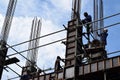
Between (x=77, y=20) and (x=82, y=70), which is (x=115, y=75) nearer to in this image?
(x=82, y=70)

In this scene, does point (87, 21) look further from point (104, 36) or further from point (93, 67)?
point (93, 67)

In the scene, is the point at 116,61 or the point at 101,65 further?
the point at 101,65

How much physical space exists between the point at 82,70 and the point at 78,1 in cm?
822

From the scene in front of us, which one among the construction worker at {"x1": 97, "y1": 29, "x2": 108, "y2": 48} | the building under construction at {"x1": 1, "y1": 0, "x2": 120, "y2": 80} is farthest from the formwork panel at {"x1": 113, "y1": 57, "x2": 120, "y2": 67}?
the construction worker at {"x1": 97, "y1": 29, "x2": 108, "y2": 48}

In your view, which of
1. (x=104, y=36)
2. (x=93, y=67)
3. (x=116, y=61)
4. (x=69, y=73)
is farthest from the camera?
(x=104, y=36)

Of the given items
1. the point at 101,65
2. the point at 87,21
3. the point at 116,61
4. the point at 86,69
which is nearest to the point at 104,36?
the point at 87,21

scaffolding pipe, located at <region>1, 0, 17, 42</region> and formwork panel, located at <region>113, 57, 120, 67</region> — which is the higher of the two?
scaffolding pipe, located at <region>1, 0, 17, 42</region>

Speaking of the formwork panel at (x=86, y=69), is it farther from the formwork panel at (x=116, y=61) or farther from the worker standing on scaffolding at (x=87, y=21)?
the worker standing on scaffolding at (x=87, y=21)

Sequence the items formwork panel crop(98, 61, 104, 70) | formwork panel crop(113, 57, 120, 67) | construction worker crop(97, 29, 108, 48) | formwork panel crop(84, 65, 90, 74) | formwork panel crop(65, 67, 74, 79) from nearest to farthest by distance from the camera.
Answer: formwork panel crop(113, 57, 120, 67) → formwork panel crop(98, 61, 104, 70) → formwork panel crop(84, 65, 90, 74) → formwork panel crop(65, 67, 74, 79) → construction worker crop(97, 29, 108, 48)

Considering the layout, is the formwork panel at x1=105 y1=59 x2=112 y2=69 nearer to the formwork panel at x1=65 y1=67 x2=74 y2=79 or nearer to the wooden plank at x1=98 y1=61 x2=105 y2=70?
the wooden plank at x1=98 y1=61 x2=105 y2=70

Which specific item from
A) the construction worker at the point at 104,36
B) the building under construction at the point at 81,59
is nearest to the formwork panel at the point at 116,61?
the building under construction at the point at 81,59

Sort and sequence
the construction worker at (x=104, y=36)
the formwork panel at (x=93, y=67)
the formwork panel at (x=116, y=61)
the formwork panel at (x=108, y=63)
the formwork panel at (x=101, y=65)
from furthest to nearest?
the construction worker at (x=104, y=36) → the formwork panel at (x=93, y=67) → the formwork panel at (x=101, y=65) → the formwork panel at (x=108, y=63) → the formwork panel at (x=116, y=61)

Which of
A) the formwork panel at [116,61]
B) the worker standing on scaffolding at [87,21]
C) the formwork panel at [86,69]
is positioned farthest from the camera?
the worker standing on scaffolding at [87,21]

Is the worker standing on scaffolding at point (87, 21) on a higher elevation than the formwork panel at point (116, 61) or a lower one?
higher
